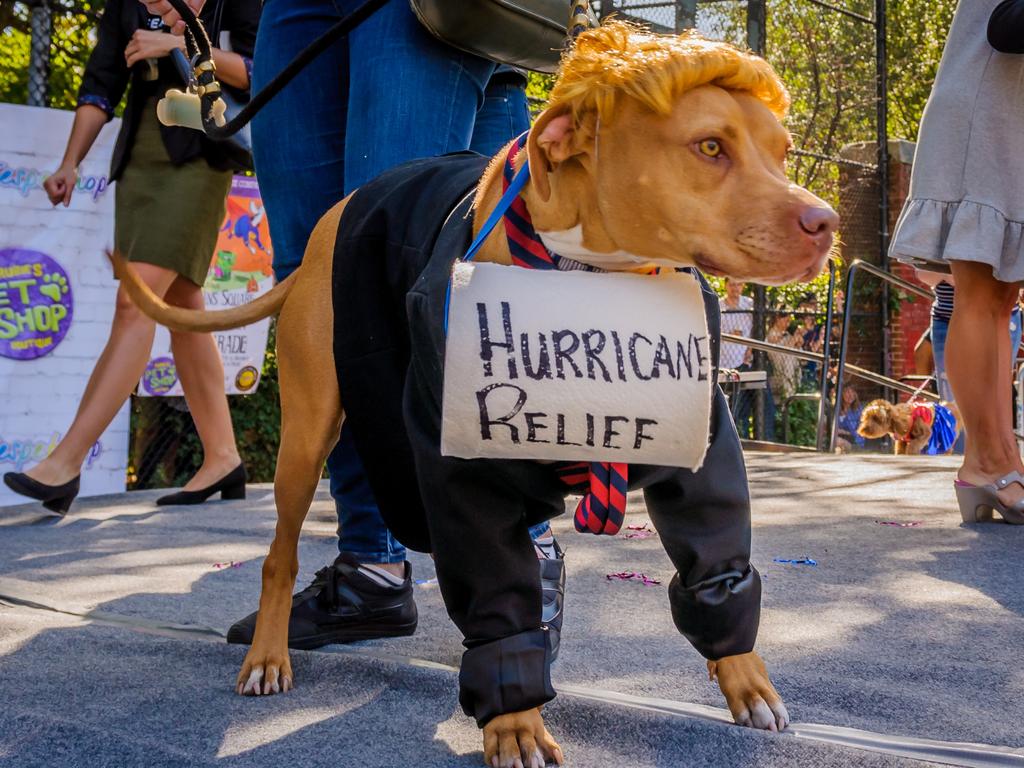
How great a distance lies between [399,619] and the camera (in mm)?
2434

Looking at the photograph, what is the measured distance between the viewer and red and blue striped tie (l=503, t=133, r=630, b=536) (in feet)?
5.51

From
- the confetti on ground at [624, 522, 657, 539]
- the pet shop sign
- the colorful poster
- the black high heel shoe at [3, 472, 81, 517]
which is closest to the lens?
the confetti on ground at [624, 522, 657, 539]

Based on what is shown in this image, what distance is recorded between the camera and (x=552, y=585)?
7.52 ft

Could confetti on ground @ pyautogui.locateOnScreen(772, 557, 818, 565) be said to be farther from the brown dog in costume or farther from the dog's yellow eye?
the dog's yellow eye

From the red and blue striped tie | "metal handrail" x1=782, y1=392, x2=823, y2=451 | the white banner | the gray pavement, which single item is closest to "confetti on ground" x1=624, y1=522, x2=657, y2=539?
the gray pavement

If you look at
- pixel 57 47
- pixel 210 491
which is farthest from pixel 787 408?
pixel 210 491

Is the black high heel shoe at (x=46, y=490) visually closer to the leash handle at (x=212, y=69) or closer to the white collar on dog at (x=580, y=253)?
the leash handle at (x=212, y=69)

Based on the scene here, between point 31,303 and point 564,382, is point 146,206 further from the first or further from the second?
point 564,382

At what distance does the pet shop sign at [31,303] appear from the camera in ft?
15.1

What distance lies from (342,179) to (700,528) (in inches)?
52.6

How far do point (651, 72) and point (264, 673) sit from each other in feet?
4.02

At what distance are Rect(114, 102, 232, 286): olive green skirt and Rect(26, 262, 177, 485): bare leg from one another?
0.07 metres

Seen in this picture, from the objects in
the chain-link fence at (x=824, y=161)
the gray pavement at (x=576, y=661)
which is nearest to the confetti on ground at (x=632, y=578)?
the gray pavement at (x=576, y=661)

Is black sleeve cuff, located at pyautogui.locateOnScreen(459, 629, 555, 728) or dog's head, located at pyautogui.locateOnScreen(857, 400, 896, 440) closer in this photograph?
black sleeve cuff, located at pyautogui.locateOnScreen(459, 629, 555, 728)
